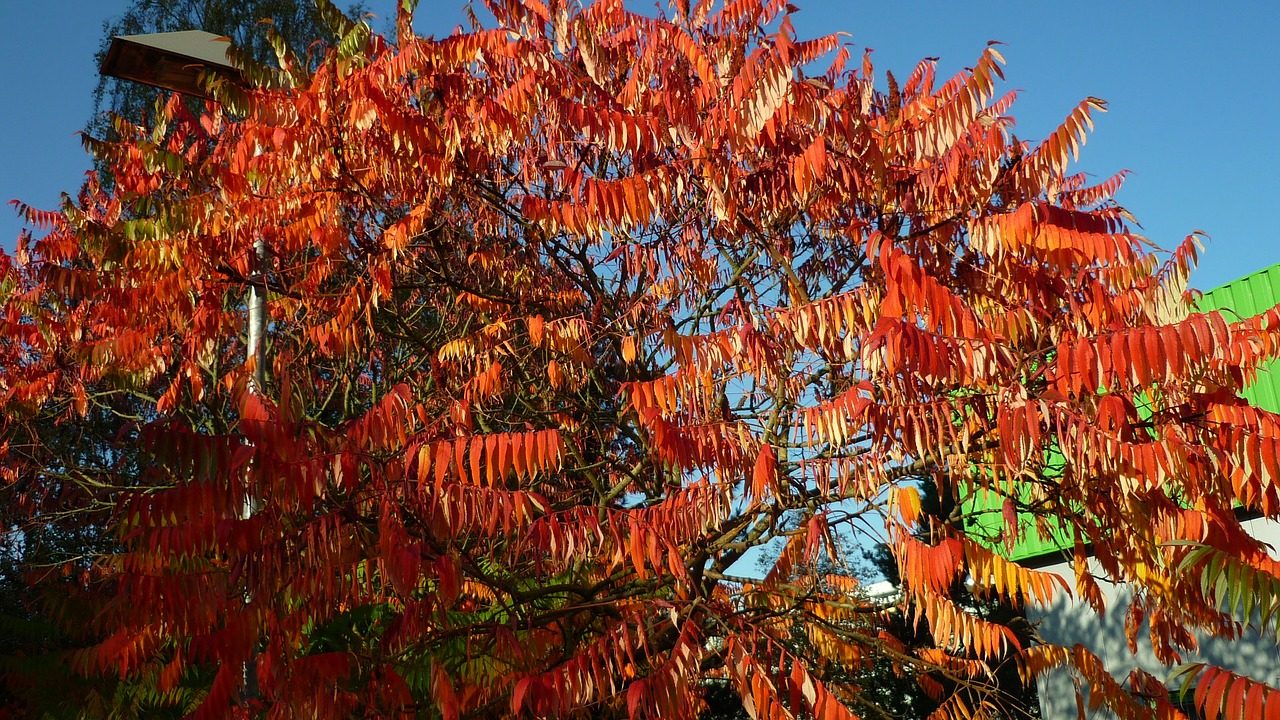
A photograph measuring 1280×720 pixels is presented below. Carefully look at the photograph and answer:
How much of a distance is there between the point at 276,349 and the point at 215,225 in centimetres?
344

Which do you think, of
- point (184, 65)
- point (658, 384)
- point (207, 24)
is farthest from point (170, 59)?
point (207, 24)

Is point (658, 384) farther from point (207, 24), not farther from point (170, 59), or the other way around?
point (207, 24)

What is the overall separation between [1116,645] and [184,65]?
1162 cm

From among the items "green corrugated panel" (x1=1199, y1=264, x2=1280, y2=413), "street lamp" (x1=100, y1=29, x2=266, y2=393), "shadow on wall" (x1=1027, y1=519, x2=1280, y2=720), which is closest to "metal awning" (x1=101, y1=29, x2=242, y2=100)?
"street lamp" (x1=100, y1=29, x2=266, y2=393)

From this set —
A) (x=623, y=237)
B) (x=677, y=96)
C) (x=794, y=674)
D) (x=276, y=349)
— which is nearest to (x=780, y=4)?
(x=677, y=96)

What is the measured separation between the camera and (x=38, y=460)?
10219 mm

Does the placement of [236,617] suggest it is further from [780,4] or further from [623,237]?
[780,4]

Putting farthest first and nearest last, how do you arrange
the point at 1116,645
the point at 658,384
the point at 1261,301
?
the point at 1116,645 → the point at 1261,301 → the point at 658,384

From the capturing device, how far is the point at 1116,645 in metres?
12.2

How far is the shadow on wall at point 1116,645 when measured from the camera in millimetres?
10617

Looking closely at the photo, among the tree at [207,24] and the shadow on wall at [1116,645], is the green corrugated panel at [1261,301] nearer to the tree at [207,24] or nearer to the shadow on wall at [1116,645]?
the shadow on wall at [1116,645]

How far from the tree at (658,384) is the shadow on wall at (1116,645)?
5707mm

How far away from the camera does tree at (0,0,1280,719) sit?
391 centimetres

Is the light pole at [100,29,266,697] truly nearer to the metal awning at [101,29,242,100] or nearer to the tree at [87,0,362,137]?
the metal awning at [101,29,242,100]
